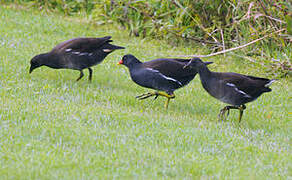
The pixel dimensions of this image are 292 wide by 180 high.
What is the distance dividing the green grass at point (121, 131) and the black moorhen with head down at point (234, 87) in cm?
41

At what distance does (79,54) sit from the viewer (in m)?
8.92

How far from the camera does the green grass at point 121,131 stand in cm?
520

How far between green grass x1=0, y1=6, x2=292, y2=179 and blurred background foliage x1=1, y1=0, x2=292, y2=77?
0.99 m

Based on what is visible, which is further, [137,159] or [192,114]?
[192,114]

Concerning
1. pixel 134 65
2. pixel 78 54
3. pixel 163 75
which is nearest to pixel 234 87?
pixel 163 75

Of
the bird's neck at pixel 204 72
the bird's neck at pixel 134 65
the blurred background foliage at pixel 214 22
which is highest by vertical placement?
the bird's neck at pixel 204 72

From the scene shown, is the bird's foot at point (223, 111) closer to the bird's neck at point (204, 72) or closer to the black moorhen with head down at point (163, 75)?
the bird's neck at point (204, 72)

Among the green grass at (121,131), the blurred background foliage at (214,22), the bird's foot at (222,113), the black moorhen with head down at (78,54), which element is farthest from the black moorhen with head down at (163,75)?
the blurred background foliage at (214,22)

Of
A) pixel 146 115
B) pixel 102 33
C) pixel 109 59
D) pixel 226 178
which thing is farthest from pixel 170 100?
pixel 102 33

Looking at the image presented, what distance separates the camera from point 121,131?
251 inches

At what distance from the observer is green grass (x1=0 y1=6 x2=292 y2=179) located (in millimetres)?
5203

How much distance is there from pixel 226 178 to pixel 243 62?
7.21 m

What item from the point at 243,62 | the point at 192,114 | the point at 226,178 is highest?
the point at 226,178

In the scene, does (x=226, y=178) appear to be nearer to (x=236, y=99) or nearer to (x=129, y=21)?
(x=236, y=99)
